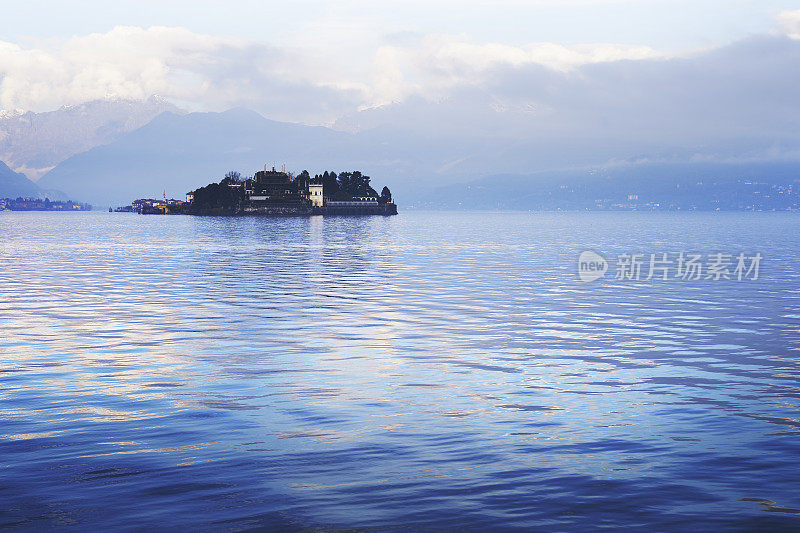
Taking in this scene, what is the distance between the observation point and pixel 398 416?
18000 mm

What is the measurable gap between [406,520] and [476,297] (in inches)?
1330

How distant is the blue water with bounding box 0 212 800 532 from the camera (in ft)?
40.3

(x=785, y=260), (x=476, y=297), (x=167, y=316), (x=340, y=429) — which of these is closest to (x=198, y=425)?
(x=340, y=429)

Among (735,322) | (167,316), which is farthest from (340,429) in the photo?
(735,322)

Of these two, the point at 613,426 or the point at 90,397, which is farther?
the point at 90,397

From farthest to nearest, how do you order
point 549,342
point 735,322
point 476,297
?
point 476,297 < point 735,322 < point 549,342

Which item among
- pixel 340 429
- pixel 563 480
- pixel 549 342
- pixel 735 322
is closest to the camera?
pixel 563 480

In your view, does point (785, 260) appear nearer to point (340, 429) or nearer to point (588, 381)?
point (588, 381)

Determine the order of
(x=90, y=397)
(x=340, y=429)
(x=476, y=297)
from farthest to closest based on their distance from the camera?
(x=476, y=297) → (x=90, y=397) → (x=340, y=429)

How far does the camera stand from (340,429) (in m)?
16.8

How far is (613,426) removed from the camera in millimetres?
17125

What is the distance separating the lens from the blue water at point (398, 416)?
40.3ft

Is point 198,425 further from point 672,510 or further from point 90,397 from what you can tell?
point 672,510

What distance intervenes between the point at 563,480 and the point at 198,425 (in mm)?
7745
